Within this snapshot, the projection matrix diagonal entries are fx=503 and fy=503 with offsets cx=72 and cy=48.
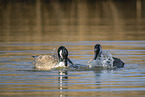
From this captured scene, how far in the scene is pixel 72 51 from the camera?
19891mm

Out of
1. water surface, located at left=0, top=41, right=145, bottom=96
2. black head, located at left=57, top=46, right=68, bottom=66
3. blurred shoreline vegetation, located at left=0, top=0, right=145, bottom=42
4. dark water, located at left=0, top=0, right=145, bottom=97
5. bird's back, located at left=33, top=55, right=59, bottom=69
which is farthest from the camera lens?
blurred shoreline vegetation, located at left=0, top=0, right=145, bottom=42

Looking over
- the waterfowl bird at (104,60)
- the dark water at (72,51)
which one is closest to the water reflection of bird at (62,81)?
the dark water at (72,51)

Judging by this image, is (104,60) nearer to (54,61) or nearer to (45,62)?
(54,61)

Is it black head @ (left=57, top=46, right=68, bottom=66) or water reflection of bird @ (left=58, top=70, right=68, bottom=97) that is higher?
black head @ (left=57, top=46, right=68, bottom=66)

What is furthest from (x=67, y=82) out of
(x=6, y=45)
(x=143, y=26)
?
(x=143, y=26)

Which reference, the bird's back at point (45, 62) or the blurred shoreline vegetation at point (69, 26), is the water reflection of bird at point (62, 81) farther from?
the blurred shoreline vegetation at point (69, 26)

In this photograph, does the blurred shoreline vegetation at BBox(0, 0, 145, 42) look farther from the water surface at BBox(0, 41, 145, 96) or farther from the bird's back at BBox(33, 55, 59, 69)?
the bird's back at BBox(33, 55, 59, 69)

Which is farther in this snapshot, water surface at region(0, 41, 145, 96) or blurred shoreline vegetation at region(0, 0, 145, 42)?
blurred shoreline vegetation at region(0, 0, 145, 42)

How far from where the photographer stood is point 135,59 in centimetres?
1778

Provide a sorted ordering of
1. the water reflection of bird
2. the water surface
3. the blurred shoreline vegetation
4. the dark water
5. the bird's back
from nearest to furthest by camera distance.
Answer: the water surface < the water reflection of bird < the dark water < the bird's back < the blurred shoreline vegetation

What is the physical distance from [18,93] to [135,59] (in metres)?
6.39

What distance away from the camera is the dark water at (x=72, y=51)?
42.8ft

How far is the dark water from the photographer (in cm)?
1305

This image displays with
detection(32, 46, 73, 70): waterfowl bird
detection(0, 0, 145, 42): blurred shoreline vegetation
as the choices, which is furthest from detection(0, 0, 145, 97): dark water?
detection(32, 46, 73, 70): waterfowl bird
